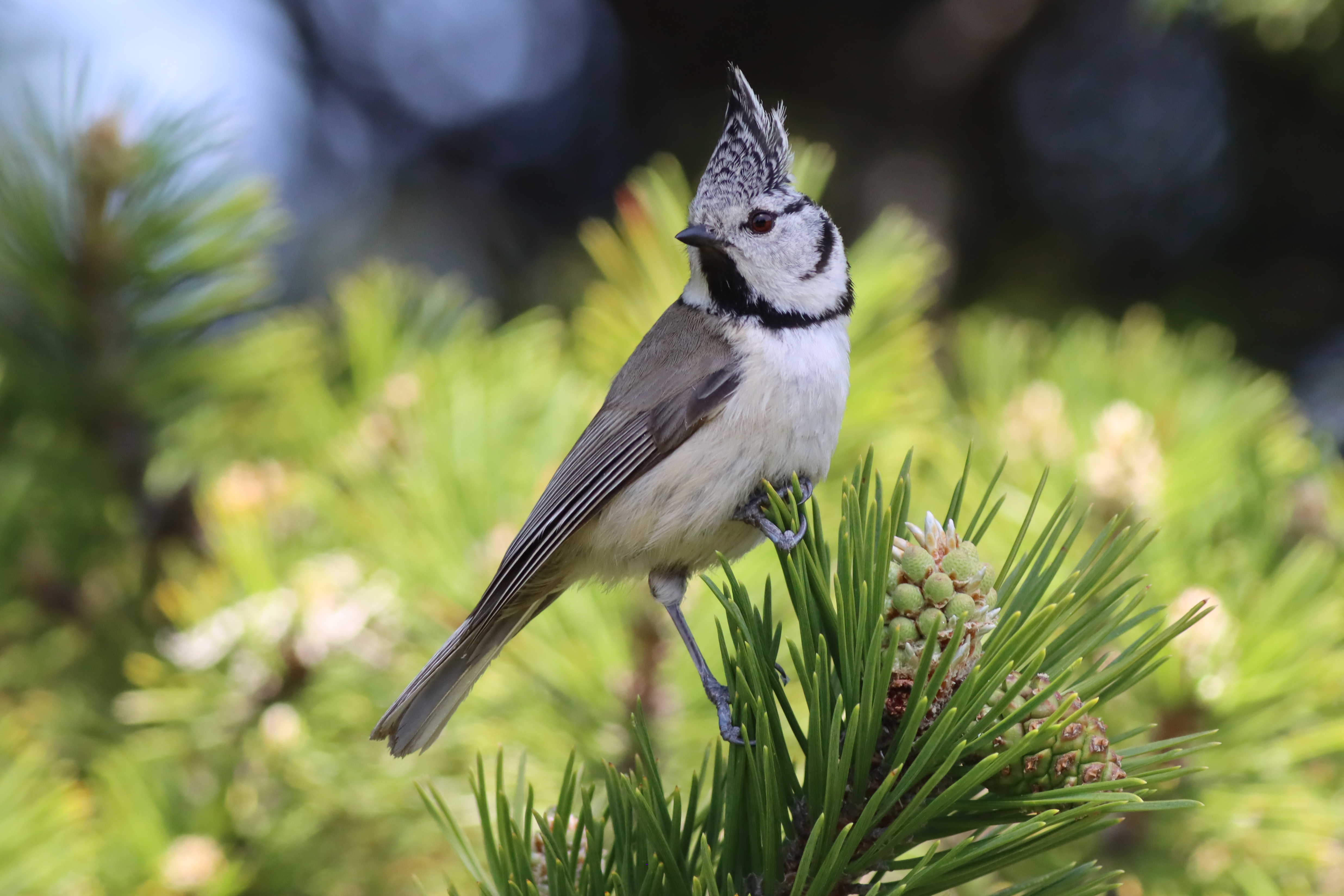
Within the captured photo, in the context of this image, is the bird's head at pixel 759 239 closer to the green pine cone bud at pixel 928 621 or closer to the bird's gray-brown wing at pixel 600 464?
the bird's gray-brown wing at pixel 600 464

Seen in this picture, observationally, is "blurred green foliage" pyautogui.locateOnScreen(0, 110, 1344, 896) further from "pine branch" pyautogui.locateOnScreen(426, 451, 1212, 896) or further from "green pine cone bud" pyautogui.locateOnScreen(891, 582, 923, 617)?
"green pine cone bud" pyautogui.locateOnScreen(891, 582, 923, 617)

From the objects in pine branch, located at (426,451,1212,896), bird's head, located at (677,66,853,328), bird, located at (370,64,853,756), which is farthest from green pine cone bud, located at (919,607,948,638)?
bird's head, located at (677,66,853,328)

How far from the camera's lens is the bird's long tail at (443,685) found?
48.1 inches

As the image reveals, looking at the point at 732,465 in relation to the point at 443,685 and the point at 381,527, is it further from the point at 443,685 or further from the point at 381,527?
the point at 381,527

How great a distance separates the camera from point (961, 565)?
0.82m

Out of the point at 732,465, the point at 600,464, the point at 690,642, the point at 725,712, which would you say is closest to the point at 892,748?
the point at 725,712

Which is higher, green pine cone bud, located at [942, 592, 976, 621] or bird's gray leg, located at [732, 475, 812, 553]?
bird's gray leg, located at [732, 475, 812, 553]

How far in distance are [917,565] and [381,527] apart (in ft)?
3.24

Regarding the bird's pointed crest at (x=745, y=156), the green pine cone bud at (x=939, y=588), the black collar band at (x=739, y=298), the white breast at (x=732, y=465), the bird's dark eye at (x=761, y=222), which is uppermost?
the bird's pointed crest at (x=745, y=156)

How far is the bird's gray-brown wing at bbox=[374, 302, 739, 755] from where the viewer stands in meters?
1.31

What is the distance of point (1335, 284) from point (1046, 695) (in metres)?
2.66

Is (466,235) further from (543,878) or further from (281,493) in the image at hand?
(543,878)

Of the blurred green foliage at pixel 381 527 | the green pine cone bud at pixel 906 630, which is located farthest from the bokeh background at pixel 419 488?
the green pine cone bud at pixel 906 630

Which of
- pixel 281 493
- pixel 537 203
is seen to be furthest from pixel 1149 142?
pixel 281 493
